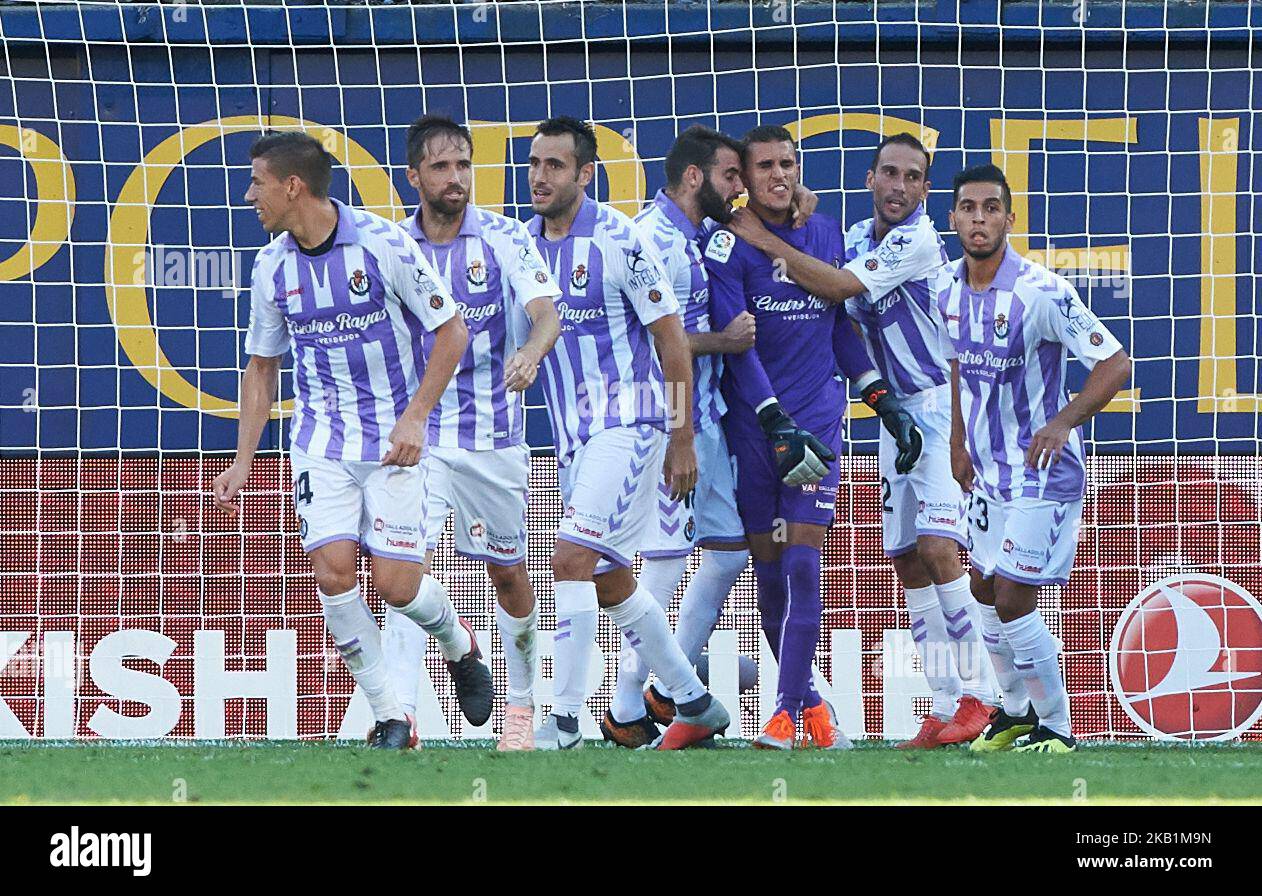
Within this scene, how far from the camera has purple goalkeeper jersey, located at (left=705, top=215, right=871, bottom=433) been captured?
7.34 metres

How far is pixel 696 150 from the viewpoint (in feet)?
24.7

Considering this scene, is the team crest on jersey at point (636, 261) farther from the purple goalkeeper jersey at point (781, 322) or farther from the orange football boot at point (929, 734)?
the orange football boot at point (929, 734)

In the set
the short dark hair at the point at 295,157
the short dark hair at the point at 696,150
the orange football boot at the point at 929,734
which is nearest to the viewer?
the short dark hair at the point at 295,157

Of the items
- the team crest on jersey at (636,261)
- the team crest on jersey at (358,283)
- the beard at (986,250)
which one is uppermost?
the beard at (986,250)

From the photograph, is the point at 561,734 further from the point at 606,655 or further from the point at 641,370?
the point at 606,655

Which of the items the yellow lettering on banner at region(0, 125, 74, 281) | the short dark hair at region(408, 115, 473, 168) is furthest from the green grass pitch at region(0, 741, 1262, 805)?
the yellow lettering on banner at region(0, 125, 74, 281)

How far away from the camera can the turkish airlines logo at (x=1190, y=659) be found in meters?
8.94

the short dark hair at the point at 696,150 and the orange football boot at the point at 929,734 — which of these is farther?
the orange football boot at the point at 929,734

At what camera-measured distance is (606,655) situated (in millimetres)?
9055

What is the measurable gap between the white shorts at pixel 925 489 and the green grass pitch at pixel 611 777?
938 millimetres

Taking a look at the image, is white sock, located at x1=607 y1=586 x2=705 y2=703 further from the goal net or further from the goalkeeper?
the goal net

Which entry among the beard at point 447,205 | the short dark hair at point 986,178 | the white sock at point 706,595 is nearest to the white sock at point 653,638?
the white sock at point 706,595

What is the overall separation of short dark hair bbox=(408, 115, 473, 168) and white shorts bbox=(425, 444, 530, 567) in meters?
0.96

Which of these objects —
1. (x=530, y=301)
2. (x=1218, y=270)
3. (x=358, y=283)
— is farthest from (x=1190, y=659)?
(x=358, y=283)
